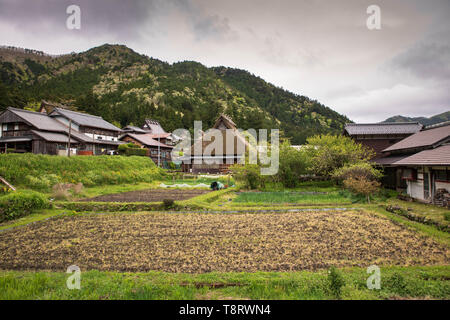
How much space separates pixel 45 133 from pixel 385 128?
36.1 meters

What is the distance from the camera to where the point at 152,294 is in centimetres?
358

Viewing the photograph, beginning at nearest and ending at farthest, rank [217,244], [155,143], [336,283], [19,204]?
[336,283] < [217,244] < [19,204] < [155,143]

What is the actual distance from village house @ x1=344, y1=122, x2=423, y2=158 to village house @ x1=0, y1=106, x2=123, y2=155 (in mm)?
27544

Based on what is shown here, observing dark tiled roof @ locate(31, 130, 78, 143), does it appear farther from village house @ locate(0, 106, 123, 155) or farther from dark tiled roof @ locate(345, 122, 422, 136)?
dark tiled roof @ locate(345, 122, 422, 136)

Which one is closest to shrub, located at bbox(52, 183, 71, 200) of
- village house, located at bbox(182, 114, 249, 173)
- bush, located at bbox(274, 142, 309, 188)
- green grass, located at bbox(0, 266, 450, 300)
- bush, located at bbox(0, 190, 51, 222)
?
bush, located at bbox(0, 190, 51, 222)

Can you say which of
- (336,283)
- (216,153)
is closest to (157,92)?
(216,153)

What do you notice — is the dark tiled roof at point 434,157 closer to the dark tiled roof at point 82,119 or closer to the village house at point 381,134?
the village house at point 381,134

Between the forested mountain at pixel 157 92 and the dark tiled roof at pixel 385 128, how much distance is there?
28.8 m

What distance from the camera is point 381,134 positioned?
21250 mm

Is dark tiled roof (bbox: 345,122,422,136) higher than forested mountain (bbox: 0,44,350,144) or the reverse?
the reverse

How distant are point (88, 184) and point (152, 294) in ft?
56.7

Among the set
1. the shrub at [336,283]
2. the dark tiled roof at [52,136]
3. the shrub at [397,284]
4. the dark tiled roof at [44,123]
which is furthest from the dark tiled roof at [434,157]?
the dark tiled roof at [44,123]

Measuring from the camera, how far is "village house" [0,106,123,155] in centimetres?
2484

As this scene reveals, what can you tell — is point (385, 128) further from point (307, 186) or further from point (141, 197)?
point (141, 197)
